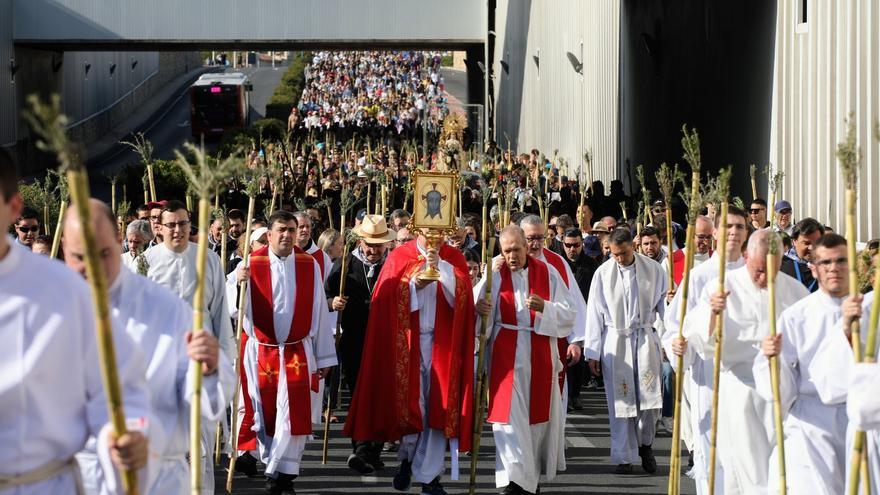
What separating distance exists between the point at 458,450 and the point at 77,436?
629 centimetres

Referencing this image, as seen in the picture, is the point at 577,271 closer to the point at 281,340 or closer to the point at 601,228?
the point at 601,228

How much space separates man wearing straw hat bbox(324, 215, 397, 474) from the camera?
40.2 ft

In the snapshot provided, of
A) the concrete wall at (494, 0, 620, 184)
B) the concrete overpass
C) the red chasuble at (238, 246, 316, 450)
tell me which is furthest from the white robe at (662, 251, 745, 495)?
the concrete overpass

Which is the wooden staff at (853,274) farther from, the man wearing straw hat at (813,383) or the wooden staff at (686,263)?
the wooden staff at (686,263)

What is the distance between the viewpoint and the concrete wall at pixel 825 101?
1486cm

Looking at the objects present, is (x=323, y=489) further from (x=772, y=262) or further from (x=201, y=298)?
(x=201, y=298)

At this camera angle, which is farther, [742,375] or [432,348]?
[432,348]

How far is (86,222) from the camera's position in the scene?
3924mm

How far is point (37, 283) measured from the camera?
4457 millimetres

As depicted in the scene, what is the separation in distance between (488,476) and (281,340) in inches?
72.1

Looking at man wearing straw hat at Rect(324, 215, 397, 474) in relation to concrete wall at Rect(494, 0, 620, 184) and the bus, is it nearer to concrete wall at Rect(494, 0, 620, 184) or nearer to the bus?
concrete wall at Rect(494, 0, 620, 184)

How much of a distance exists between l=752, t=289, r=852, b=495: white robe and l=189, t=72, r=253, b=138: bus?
55.0 m

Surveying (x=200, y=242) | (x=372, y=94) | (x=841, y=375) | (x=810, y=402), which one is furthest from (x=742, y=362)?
(x=372, y=94)

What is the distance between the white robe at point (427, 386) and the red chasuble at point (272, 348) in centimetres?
73
